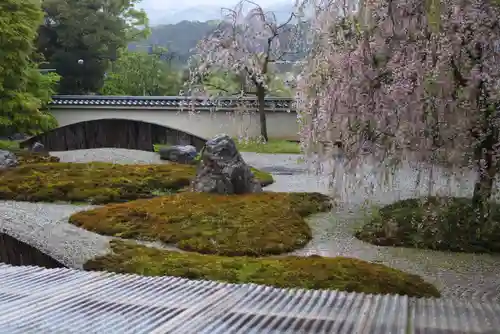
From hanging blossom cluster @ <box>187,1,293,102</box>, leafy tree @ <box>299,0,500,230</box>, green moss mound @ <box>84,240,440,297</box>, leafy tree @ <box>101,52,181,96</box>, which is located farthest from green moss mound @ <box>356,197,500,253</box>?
leafy tree @ <box>101,52,181,96</box>

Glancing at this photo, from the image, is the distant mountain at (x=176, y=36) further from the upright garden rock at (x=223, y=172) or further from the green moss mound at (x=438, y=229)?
the green moss mound at (x=438, y=229)

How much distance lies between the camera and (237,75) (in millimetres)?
18094

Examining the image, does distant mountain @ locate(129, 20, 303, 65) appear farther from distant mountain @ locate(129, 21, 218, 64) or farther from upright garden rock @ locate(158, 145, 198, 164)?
upright garden rock @ locate(158, 145, 198, 164)

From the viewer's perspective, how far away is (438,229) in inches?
289

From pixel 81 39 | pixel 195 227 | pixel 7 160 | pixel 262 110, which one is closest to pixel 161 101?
pixel 262 110

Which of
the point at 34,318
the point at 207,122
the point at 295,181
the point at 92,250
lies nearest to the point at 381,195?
the point at 295,181

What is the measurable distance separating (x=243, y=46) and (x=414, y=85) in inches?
450

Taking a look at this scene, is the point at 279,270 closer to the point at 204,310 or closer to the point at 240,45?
the point at 204,310

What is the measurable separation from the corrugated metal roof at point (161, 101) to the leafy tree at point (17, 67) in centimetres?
239

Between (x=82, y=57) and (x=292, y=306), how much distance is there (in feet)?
66.5

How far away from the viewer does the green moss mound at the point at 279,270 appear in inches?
216

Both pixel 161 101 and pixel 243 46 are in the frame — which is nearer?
pixel 243 46

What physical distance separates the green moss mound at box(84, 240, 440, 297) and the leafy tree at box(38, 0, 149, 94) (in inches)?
647

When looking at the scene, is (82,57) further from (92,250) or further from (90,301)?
(90,301)
